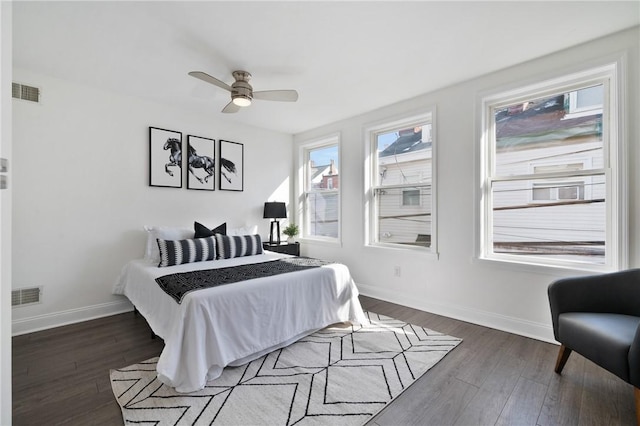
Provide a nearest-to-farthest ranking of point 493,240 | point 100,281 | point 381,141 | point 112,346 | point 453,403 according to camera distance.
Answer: point 453,403 < point 112,346 < point 493,240 < point 100,281 < point 381,141

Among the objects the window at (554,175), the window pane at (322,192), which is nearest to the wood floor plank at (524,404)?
the window at (554,175)

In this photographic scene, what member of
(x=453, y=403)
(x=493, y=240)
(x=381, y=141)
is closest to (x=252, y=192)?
(x=381, y=141)

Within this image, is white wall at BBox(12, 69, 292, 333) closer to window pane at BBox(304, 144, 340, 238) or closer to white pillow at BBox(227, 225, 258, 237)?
white pillow at BBox(227, 225, 258, 237)

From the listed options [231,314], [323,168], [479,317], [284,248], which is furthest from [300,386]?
[323,168]

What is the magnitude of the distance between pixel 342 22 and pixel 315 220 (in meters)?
3.28

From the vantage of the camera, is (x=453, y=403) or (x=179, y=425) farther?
(x=453, y=403)

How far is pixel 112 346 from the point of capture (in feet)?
8.52

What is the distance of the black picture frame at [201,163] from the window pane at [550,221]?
11.5 ft

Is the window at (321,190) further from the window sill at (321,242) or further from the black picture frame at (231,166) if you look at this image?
the black picture frame at (231,166)

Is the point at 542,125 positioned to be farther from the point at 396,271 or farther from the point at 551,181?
the point at 396,271

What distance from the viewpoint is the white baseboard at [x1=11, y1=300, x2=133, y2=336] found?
2854 mm

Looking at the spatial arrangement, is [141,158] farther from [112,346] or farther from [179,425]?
[179,425]

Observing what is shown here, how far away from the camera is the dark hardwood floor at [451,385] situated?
5.63 feet

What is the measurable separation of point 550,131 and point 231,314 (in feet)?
10.6
